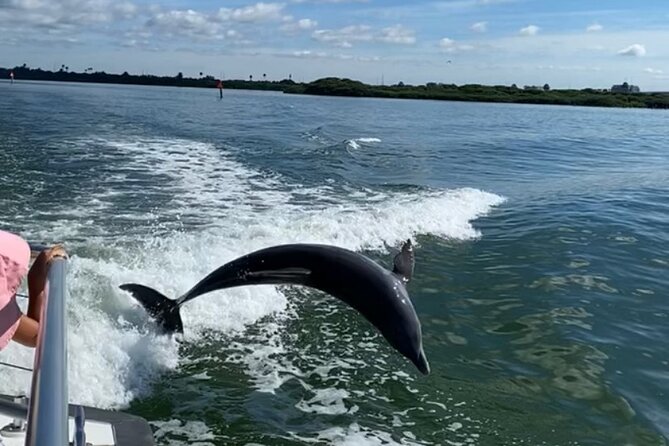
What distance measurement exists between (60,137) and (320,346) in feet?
57.3

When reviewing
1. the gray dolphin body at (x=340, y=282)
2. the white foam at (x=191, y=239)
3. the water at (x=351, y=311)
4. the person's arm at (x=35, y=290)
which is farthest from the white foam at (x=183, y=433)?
the person's arm at (x=35, y=290)

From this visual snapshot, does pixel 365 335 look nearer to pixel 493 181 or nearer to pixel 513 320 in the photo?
pixel 513 320

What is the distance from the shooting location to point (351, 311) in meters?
8.52

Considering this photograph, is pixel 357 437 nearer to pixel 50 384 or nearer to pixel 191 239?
pixel 50 384

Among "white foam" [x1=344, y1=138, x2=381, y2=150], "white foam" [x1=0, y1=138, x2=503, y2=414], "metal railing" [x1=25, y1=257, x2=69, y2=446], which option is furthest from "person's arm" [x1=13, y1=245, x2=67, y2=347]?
"white foam" [x1=344, y1=138, x2=381, y2=150]

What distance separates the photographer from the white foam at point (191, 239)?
6680mm

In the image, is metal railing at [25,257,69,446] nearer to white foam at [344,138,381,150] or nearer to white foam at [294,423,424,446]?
white foam at [294,423,424,446]

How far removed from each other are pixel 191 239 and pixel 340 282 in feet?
16.2

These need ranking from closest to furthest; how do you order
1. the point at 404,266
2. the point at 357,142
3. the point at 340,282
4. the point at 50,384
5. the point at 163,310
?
the point at 50,384, the point at 340,282, the point at 404,266, the point at 163,310, the point at 357,142

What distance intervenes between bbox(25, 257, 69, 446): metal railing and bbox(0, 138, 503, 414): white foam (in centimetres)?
396

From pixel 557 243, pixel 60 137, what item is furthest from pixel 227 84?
pixel 557 243

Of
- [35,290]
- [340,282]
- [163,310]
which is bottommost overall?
[163,310]

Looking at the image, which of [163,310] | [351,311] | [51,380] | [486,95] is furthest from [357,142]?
[486,95]

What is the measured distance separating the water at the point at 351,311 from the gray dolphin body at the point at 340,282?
2.52ft
